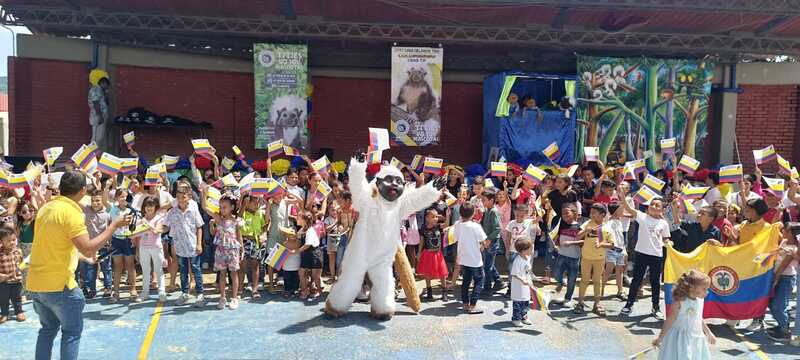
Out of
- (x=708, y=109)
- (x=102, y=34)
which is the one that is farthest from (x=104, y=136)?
(x=708, y=109)

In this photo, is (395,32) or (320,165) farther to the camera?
(395,32)

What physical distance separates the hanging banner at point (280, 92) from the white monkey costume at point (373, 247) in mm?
6784

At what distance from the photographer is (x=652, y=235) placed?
6703mm

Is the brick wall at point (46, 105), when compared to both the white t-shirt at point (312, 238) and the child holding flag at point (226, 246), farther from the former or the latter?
the white t-shirt at point (312, 238)

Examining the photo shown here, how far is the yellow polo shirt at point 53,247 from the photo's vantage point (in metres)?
4.18

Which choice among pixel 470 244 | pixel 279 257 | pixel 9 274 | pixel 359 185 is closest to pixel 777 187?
pixel 470 244

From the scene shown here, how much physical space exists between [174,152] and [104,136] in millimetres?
1670

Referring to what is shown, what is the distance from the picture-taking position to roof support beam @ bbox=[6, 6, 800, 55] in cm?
1195

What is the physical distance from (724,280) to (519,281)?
2368 millimetres

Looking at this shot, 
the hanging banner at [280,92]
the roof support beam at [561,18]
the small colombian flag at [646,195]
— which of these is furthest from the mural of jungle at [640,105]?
the hanging banner at [280,92]

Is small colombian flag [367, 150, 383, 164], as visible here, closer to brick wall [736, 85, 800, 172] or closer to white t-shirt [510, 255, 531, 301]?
white t-shirt [510, 255, 531, 301]

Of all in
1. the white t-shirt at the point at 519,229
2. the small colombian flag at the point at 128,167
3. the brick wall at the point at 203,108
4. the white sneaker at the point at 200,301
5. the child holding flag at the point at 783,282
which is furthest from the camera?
the brick wall at the point at 203,108

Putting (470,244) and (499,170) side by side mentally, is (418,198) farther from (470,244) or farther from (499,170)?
(499,170)

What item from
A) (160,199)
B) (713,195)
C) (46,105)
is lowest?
(160,199)
